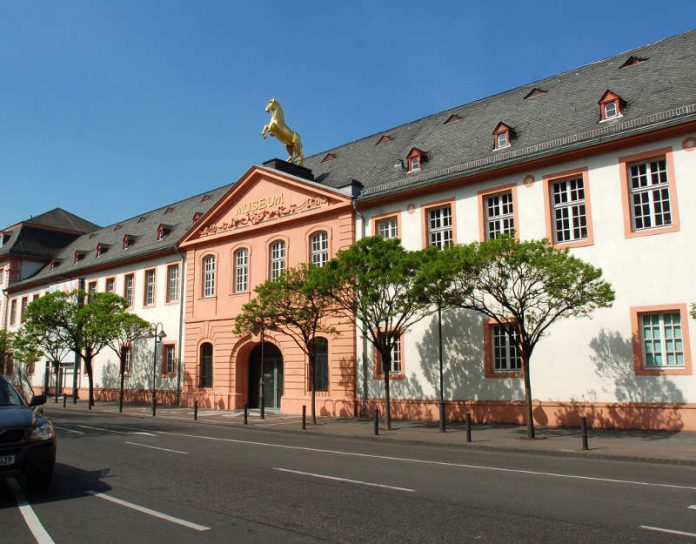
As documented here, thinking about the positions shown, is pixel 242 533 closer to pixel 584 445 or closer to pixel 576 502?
pixel 576 502

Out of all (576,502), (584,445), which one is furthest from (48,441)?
(584,445)

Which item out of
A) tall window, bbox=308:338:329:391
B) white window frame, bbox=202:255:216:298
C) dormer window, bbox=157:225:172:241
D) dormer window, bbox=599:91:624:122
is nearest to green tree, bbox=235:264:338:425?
tall window, bbox=308:338:329:391

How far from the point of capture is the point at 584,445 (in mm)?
14164

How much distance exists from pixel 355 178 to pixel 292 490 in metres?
19.8

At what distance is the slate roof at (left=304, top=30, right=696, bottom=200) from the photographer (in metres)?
19.1

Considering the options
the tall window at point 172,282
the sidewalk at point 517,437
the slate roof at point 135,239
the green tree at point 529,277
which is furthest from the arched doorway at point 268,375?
the green tree at point 529,277

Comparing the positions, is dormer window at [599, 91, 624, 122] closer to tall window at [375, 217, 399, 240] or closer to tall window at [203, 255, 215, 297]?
tall window at [375, 217, 399, 240]

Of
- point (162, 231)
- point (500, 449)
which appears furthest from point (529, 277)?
point (162, 231)

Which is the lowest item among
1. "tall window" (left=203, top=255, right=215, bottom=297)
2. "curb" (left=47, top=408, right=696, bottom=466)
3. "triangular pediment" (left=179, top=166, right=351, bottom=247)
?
"curb" (left=47, top=408, right=696, bottom=466)

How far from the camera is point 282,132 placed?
3086 cm

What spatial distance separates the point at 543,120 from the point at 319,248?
34.3 feet

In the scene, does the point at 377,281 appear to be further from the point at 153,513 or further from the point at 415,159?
the point at 153,513

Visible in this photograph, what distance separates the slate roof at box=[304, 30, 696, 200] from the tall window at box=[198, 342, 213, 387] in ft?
33.8

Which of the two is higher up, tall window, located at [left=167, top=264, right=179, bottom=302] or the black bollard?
tall window, located at [left=167, top=264, right=179, bottom=302]
